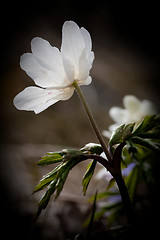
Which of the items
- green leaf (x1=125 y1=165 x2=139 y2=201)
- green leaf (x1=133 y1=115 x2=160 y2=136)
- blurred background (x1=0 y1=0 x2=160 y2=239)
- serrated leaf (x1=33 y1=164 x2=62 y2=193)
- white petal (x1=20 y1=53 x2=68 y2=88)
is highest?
blurred background (x1=0 y1=0 x2=160 y2=239)

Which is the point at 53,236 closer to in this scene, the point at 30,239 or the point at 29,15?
the point at 30,239

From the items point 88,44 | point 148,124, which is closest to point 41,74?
point 88,44

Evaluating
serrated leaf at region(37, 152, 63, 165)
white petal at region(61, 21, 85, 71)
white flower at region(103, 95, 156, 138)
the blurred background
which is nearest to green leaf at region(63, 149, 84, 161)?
serrated leaf at region(37, 152, 63, 165)

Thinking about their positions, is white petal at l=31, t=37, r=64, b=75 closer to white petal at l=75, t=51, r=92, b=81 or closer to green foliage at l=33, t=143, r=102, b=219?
white petal at l=75, t=51, r=92, b=81

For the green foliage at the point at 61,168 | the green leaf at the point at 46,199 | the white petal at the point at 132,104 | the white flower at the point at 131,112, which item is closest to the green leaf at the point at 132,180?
the white flower at the point at 131,112

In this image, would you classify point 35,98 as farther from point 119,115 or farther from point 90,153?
point 119,115

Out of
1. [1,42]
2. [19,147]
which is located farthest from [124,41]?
[19,147]

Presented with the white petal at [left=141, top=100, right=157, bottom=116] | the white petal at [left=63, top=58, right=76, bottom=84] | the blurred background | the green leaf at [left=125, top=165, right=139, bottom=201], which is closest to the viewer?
the white petal at [left=63, top=58, right=76, bottom=84]
